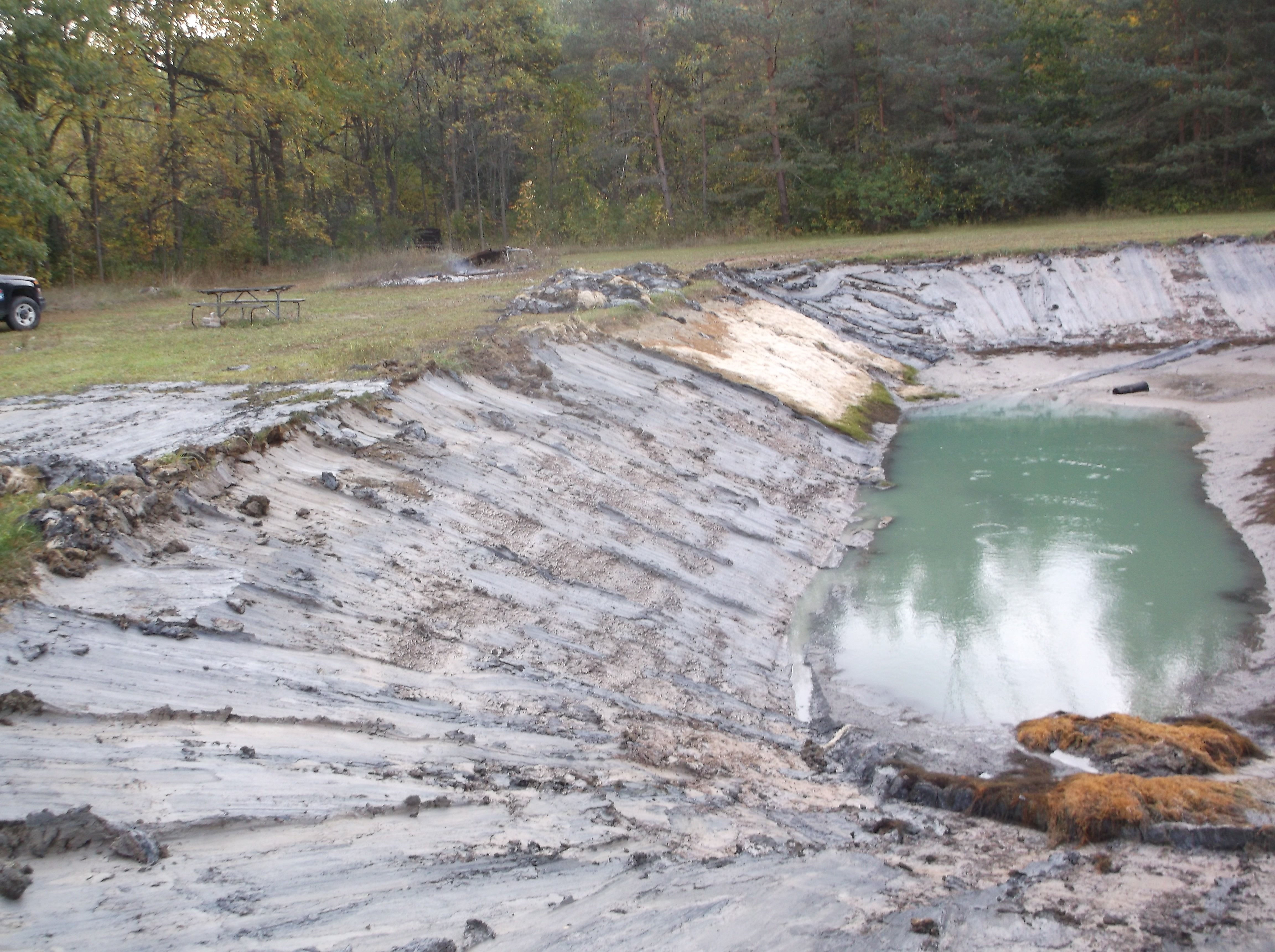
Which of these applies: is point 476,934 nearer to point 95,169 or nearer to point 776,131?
point 95,169

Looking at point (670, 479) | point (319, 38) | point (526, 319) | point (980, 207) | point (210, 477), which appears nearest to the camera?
point (210, 477)

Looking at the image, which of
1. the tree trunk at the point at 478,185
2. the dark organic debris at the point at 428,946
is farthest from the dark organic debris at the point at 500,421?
the tree trunk at the point at 478,185

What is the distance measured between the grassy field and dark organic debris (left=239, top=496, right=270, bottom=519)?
430 cm

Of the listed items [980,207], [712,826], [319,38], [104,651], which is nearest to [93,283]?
[319,38]

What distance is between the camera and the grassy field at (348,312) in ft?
47.7

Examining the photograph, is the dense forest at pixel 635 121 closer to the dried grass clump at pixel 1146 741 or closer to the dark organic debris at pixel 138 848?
the dark organic debris at pixel 138 848

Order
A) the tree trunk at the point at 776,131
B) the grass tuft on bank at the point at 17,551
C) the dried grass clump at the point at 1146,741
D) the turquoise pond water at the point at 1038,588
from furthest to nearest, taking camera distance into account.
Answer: the tree trunk at the point at 776,131, the turquoise pond water at the point at 1038,588, the dried grass clump at the point at 1146,741, the grass tuft on bank at the point at 17,551

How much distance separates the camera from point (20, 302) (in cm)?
1900

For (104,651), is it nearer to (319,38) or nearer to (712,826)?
(712,826)

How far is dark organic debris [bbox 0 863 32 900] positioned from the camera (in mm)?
4305

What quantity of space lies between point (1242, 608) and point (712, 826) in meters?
8.53

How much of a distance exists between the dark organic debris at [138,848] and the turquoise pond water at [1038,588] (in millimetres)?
7417

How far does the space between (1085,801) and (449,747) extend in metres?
4.82

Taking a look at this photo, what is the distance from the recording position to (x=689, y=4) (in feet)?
138
